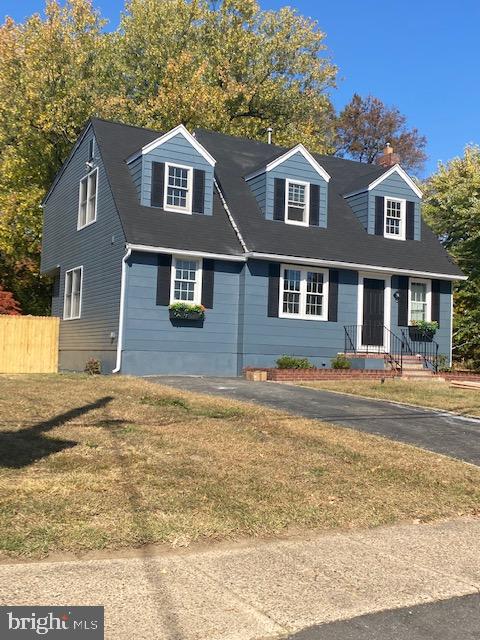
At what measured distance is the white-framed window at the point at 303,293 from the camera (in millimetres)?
20359

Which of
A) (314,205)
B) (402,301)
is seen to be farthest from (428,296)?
(314,205)

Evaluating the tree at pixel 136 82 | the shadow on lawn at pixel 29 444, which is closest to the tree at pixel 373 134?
the tree at pixel 136 82

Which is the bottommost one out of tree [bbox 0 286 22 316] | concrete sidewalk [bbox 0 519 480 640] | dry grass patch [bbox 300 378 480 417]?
concrete sidewalk [bbox 0 519 480 640]

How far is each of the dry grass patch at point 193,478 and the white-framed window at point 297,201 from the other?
11.9m

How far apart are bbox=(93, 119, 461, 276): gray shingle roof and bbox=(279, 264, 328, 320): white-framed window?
27.4 inches

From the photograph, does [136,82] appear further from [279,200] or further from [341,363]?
[341,363]

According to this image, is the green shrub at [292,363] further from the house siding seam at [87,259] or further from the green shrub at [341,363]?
the house siding seam at [87,259]

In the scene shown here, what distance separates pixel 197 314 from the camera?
19.1 meters

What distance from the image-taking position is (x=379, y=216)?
2317cm

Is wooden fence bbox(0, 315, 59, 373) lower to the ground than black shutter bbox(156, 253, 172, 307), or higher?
lower

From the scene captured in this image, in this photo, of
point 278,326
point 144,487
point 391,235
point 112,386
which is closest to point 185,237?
point 278,326

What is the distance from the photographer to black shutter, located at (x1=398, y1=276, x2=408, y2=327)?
22000 millimetres

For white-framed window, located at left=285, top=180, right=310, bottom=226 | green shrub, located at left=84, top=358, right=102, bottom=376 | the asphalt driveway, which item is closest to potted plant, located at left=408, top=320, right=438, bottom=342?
white-framed window, located at left=285, top=180, right=310, bottom=226

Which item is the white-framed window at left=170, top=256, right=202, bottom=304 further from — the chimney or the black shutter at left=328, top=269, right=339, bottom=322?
the chimney
